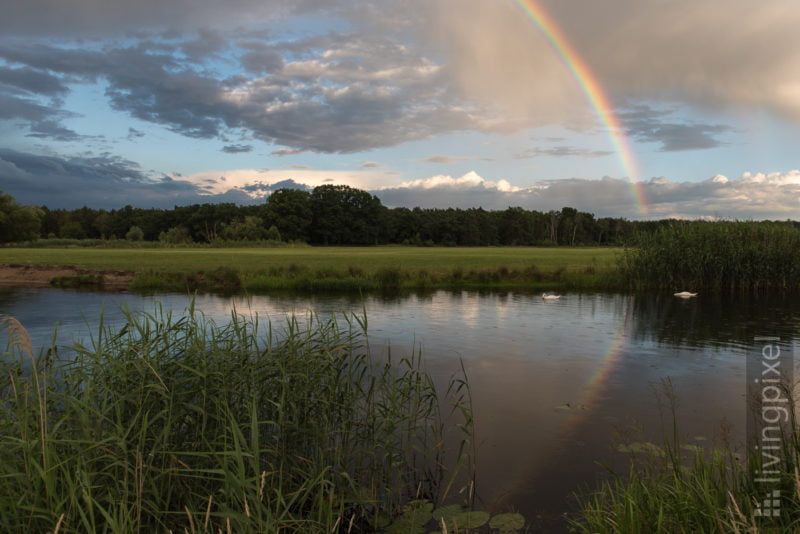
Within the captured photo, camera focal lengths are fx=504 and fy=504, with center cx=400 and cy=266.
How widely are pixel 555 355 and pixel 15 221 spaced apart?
93.1 meters

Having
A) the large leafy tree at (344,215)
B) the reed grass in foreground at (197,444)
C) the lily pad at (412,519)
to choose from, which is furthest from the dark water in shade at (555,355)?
the large leafy tree at (344,215)

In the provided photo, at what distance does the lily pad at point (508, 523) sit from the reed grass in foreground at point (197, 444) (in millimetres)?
679

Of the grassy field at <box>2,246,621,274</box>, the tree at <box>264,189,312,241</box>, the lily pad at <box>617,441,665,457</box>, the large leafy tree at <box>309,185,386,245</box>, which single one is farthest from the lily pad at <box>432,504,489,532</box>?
the large leafy tree at <box>309,185,386,245</box>

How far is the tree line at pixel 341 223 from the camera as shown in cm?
11738

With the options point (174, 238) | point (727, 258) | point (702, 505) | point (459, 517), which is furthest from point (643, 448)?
point (174, 238)

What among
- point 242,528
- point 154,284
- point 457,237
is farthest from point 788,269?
point 457,237

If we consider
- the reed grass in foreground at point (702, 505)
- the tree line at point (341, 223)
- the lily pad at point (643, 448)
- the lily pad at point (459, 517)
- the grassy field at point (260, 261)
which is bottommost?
the lily pad at point (459, 517)

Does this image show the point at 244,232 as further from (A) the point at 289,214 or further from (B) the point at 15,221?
(B) the point at 15,221

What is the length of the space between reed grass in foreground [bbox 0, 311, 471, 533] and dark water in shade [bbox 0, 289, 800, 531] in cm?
94

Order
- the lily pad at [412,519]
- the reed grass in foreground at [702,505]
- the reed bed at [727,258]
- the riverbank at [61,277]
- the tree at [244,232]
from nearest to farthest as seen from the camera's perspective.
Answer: the reed grass in foreground at [702,505]
the lily pad at [412,519]
the reed bed at [727,258]
the riverbank at [61,277]
the tree at [244,232]

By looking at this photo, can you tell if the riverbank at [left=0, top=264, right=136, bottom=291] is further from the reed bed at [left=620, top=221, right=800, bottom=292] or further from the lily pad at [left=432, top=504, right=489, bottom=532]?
the reed bed at [left=620, top=221, right=800, bottom=292]

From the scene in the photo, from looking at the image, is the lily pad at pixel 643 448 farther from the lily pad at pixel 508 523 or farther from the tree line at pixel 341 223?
the tree line at pixel 341 223

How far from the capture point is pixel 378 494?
19.2 ft

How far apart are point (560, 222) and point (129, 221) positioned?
433ft
